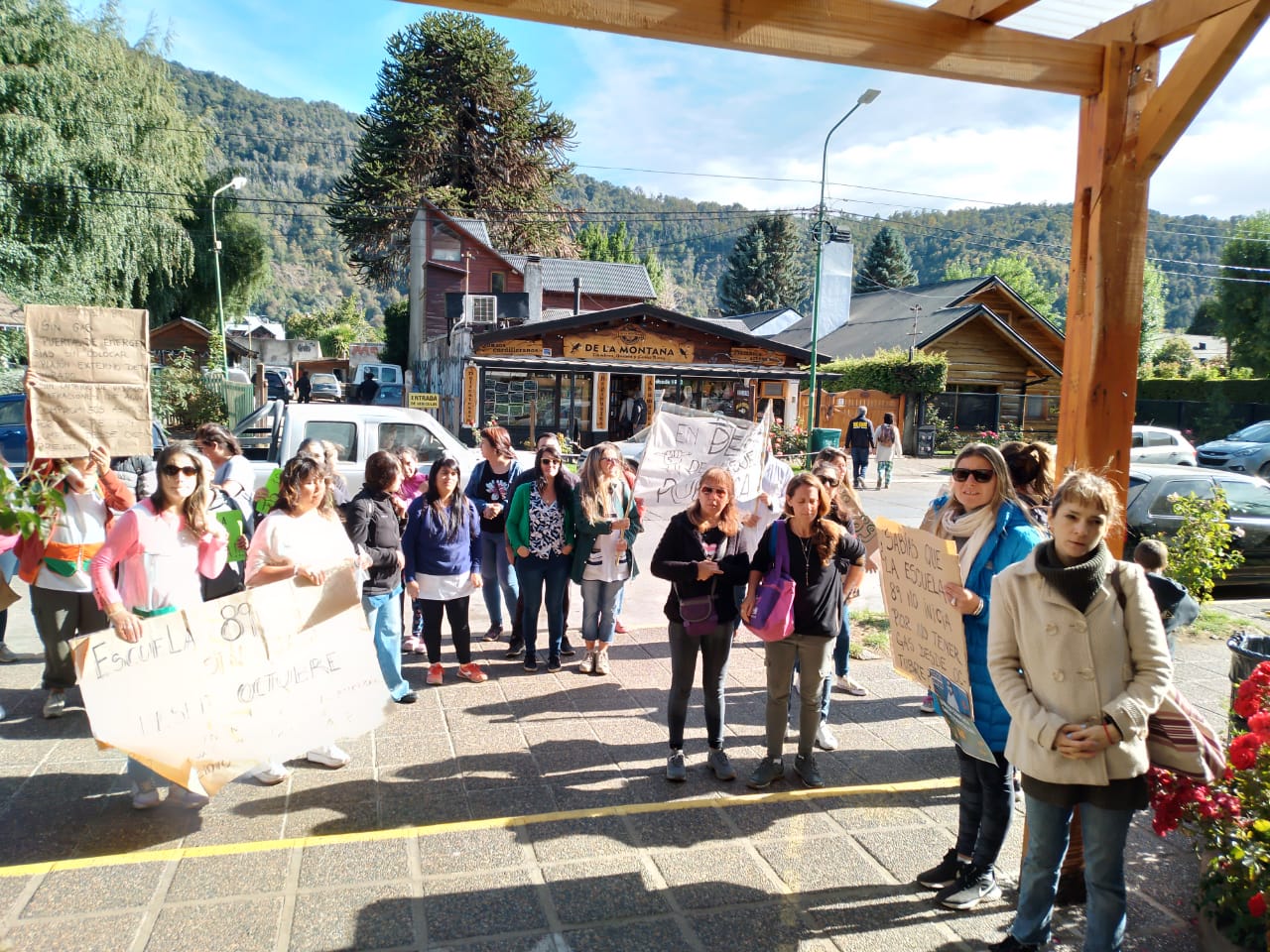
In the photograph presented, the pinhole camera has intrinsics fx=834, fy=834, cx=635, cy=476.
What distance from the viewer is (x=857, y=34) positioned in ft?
11.7

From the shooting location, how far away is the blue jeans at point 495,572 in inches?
273

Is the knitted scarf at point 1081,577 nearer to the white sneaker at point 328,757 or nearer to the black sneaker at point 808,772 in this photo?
the black sneaker at point 808,772

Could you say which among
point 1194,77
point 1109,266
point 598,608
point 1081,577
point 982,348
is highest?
point 982,348

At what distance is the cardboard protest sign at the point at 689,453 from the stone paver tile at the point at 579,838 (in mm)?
3073

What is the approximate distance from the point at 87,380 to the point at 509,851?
3.25 metres

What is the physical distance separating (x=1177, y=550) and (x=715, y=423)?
4.67m

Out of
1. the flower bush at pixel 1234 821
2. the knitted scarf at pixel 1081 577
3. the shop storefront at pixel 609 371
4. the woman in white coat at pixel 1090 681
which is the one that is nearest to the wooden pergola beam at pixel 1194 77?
the woman in white coat at pixel 1090 681

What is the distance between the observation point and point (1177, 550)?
783cm

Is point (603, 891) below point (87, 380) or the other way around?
below

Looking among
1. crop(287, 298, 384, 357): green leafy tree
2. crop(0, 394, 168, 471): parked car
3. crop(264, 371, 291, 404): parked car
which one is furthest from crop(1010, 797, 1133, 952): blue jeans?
crop(287, 298, 384, 357): green leafy tree

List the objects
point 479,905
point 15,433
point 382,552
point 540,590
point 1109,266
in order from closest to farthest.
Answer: point 479,905
point 1109,266
point 382,552
point 540,590
point 15,433

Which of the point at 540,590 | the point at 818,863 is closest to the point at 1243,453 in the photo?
the point at 540,590

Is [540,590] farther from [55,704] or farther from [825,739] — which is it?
[55,704]

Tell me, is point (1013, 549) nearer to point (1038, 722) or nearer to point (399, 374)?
point (1038, 722)
